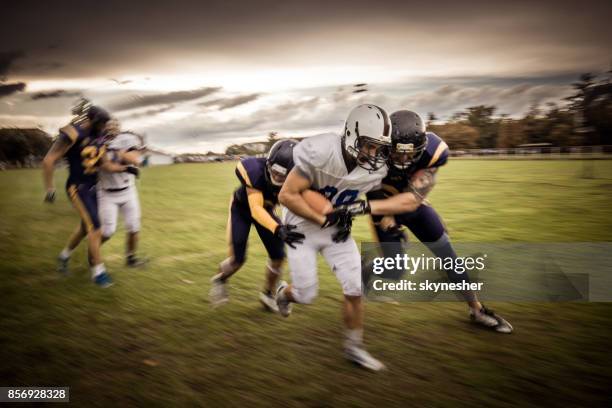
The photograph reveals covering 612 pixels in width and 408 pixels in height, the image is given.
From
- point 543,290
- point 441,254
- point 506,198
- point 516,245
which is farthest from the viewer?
point 506,198

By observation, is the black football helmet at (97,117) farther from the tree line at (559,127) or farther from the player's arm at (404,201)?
the tree line at (559,127)

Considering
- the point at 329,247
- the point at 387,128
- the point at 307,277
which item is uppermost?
the point at 387,128

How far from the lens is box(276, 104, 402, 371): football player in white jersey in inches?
138

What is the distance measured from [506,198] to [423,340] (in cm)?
1044

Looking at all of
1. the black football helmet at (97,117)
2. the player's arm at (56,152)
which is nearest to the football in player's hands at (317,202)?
the black football helmet at (97,117)

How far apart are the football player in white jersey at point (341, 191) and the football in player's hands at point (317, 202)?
4 centimetres

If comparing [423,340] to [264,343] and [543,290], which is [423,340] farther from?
[543,290]

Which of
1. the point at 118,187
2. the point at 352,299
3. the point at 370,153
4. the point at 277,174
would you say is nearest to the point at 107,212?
the point at 118,187

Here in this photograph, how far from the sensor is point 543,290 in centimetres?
535

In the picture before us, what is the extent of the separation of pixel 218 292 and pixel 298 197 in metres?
2.12

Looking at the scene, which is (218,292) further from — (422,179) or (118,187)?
(422,179)

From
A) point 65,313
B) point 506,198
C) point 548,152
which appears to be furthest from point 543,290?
point 548,152

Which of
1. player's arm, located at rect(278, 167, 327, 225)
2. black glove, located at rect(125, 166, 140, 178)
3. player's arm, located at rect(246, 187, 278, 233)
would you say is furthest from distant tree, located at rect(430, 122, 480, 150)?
player's arm, located at rect(278, 167, 327, 225)

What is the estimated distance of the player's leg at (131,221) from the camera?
6.52 m
